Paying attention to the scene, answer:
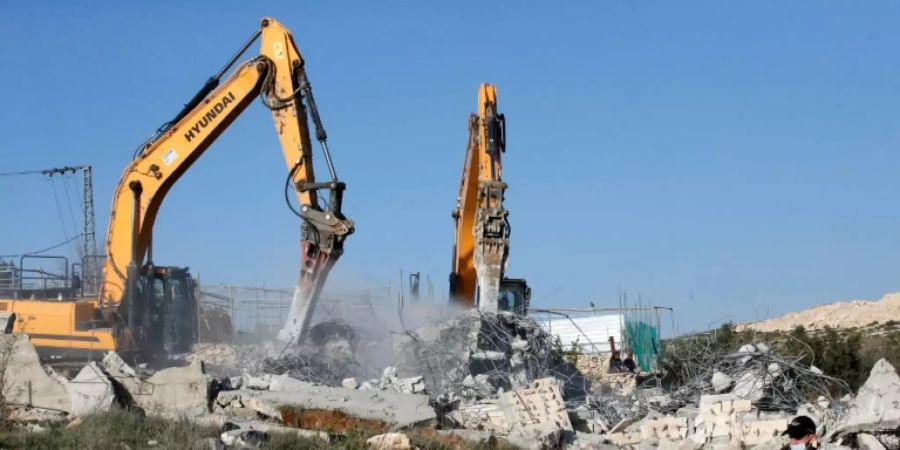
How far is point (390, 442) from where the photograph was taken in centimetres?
1237

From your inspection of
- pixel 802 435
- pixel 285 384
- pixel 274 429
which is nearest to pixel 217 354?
pixel 285 384

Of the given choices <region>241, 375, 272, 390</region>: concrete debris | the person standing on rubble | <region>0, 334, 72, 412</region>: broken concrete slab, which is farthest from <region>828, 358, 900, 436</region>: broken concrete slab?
<region>0, 334, 72, 412</region>: broken concrete slab

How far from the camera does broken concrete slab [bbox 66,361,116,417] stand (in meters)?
14.0

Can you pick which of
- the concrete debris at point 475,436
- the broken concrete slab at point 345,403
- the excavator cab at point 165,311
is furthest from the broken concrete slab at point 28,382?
the excavator cab at point 165,311

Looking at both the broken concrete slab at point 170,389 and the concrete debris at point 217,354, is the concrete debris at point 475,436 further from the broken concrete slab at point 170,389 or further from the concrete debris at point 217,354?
the concrete debris at point 217,354

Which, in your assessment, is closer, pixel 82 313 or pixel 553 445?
pixel 553 445

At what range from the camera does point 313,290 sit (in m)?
20.2

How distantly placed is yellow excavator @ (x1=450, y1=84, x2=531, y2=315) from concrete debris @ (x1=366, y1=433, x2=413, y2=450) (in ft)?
26.1

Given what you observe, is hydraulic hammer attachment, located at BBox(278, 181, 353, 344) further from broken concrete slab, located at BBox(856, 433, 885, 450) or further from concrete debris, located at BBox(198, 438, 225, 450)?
broken concrete slab, located at BBox(856, 433, 885, 450)

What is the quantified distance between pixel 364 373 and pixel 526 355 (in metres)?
2.67

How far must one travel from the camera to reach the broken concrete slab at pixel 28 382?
Result: 14.5m

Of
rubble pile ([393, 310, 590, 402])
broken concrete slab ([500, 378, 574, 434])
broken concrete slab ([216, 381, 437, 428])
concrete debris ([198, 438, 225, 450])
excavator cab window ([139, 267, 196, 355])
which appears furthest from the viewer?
excavator cab window ([139, 267, 196, 355])

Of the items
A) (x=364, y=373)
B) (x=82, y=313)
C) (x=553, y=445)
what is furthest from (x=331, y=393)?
(x=82, y=313)

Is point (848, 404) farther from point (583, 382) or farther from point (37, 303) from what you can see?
point (37, 303)
